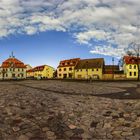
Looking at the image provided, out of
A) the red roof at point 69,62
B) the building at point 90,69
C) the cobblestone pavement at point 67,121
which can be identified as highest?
the red roof at point 69,62

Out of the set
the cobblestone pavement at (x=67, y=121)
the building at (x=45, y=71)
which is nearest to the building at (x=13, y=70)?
the building at (x=45, y=71)

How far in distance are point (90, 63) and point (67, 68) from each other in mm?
12919

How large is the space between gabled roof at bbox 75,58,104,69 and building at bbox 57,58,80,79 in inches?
127

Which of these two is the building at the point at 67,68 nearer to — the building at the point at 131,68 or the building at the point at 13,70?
the building at the point at 13,70

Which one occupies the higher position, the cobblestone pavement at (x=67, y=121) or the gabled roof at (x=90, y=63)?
the gabled roof at (x=90, y=63)

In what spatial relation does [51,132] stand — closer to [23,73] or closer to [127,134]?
[127,134]

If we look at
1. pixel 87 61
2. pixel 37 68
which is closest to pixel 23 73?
pixel 37 68

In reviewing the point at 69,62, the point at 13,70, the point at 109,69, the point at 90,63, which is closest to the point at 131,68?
the point at 109,69

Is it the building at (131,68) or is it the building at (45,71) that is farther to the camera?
the building at (45,71)

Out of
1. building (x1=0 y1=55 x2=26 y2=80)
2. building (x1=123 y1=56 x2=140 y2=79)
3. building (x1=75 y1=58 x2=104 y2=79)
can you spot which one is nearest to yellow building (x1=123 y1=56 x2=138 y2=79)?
building (x1=123 y1=56 x2=140 y2=79)

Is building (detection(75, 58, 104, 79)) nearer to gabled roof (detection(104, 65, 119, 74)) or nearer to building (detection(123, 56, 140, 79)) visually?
gabled roof (detection(104, 65, 119, 74))

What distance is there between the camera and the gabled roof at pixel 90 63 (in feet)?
356

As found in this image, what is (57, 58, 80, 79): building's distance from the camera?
11756cm

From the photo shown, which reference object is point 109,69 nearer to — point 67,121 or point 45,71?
point 45,71
